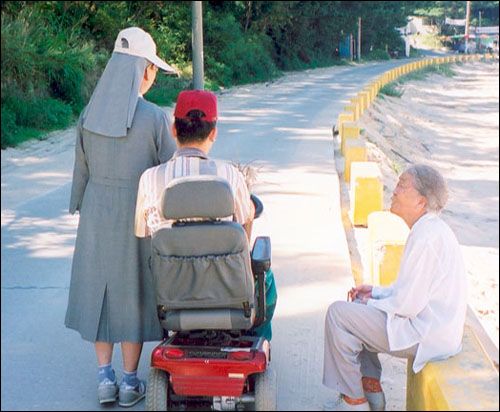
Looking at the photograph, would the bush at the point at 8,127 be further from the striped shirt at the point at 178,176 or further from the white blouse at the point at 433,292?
the white blouse at the point at 433,292

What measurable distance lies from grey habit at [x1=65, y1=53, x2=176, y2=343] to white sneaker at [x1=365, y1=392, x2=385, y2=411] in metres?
1.11

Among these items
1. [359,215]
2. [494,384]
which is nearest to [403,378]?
[494,384]

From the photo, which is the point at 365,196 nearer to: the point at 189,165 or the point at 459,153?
the point at 189,165

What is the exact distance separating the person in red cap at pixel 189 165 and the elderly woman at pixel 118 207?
199 mm

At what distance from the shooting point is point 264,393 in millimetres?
3625

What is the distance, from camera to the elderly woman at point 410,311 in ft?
11.9

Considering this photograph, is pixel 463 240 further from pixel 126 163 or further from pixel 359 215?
pixel 126 163

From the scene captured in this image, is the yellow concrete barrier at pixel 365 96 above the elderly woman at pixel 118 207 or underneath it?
underneath

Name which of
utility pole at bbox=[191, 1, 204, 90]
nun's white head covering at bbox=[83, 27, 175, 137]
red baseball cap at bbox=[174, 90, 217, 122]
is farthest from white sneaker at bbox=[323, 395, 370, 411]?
utility pole at bbox=[191, 1, 204, 90]

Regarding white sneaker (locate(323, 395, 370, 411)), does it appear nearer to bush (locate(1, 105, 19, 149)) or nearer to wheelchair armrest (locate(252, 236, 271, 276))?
wheelchair armrest (locate(252, 236, 271, 276))

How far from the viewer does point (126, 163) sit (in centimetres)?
389

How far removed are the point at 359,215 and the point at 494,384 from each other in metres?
5.49

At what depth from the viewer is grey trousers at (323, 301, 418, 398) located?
3840 millimetres

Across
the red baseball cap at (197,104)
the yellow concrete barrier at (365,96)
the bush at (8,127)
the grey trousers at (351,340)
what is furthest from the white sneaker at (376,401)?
the yellow concrete barrier at (365,96)
